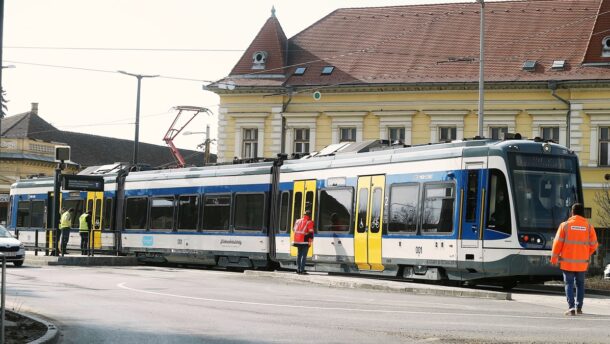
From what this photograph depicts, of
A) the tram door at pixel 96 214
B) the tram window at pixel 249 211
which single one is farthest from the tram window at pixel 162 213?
the tram window at pixel 249 211

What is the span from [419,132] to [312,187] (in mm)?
27969

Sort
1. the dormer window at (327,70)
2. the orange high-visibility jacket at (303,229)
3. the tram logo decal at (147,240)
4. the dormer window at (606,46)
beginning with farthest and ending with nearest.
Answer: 1. the dormer window at (327,70)
2. the dormer window at (606,46)
3. the tram logo decal at (147,240)
4. the orange high-visibility jacket at (303,229)

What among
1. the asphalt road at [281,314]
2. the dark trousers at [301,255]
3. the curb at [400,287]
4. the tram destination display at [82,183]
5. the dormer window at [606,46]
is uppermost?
the dormer window at [606,46]

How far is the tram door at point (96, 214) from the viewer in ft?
136

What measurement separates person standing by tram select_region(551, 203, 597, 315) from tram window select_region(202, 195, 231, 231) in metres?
16.9

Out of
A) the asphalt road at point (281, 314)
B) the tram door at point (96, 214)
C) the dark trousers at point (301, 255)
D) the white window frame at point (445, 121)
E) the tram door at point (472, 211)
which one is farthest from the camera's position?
the white window frame at point (445, 121)

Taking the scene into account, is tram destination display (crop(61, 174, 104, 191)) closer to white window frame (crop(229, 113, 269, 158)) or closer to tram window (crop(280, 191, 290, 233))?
tram window (crop(280, 191, 290, 233))

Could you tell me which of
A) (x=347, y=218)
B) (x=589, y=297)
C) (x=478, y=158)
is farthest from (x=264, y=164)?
(x=589, y=297)

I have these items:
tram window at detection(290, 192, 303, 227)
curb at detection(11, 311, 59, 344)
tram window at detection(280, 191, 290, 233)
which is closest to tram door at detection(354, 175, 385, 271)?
tram window at detection(290, 192, 303, 227)

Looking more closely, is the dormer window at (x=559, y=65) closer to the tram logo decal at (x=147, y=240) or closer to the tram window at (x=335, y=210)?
the tram logo decal at (x=147, y=240)

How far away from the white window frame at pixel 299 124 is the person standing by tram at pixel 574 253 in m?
41.0

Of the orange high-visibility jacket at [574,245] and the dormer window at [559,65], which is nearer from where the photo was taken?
the orange high-visibility jacket at [574,245]

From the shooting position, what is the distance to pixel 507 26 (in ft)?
191

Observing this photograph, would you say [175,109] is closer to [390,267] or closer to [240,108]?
[240,108]
